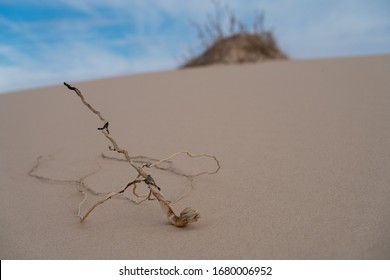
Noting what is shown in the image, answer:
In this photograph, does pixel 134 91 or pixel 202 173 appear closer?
pixel 202 173

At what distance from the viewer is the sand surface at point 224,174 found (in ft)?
2.91

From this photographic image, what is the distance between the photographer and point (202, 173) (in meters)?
1.33

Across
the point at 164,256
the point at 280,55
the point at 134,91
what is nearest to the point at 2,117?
the point at 134,91

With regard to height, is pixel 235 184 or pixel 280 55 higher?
pixel 280 55

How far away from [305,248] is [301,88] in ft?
6.18

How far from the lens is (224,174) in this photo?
4.31 ft

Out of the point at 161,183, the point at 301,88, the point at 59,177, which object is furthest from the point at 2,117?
the point at 301,88

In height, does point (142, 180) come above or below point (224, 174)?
below

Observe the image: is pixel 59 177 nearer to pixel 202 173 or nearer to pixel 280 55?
pixel 202 173

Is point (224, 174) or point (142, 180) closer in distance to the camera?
point (142, 180)

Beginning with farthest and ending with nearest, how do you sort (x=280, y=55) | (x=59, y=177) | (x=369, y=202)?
(x=280, y=55), (x=59, y=177), (x=369, y=202)

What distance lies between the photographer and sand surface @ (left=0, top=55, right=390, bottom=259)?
886 mm
